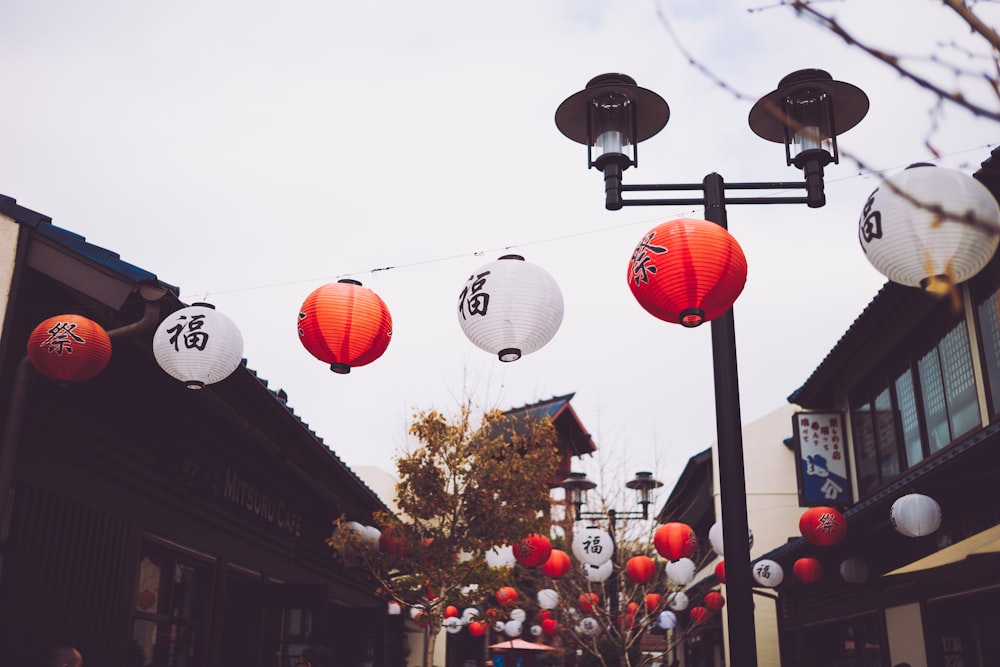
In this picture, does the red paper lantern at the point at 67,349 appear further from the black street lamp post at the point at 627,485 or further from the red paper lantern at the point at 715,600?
the red paper lantern at the point at 715,600

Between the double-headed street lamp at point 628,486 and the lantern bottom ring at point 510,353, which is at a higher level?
the double-headed street lamp at point 628,486

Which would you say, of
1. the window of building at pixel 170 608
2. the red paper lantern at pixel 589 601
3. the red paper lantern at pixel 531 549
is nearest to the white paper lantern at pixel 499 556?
the red paper lantern at pixel 531 549

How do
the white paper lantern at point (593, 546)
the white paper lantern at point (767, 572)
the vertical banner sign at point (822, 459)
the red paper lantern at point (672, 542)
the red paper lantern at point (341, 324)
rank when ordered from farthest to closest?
1. the white paper lantern at point (767, 572)
2. the vertical banner sign at point (822, 459)
3. the white paper lantern at point (593, 546)
4. the red paper lantern at point (672, 542)
5. the red paper lantern at point (341, 324)

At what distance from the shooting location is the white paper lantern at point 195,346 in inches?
269

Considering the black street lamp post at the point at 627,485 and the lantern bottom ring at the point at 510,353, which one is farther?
the black street lamp post at the point at 627,485

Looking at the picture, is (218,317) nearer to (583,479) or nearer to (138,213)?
(138,213)

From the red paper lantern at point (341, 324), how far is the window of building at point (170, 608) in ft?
11.8

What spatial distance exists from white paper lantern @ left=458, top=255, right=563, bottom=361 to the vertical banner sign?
35.0ft

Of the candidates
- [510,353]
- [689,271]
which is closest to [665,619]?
[510,353]

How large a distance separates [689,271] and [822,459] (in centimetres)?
1183

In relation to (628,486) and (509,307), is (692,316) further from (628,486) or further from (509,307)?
(628,486)

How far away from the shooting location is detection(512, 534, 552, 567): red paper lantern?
15.4 meters

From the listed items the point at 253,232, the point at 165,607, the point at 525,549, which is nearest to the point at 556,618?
the point at 525,549

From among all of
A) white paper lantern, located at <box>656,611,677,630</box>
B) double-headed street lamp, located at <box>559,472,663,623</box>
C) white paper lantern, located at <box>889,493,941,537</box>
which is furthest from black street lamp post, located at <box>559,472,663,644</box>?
white paper lantern, located at <box>889,493,941,537</box>
